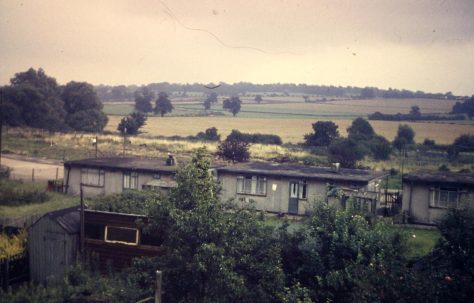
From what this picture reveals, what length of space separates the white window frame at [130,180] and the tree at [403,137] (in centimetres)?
2898

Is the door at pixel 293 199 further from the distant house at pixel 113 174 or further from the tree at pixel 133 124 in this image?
the tree at pixel 133 124

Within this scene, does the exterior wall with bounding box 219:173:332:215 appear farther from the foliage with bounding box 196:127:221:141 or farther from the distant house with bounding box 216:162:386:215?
the foliage with bounding box 196:127:221:141

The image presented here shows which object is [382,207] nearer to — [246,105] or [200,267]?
[200,267]

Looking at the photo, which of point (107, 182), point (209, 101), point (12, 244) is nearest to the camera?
point (12, 244)

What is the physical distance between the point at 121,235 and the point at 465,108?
4457 cm

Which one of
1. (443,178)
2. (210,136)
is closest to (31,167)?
(210,136)

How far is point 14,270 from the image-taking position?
53.2 feet

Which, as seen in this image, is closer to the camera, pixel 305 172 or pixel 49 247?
pixel 49 247

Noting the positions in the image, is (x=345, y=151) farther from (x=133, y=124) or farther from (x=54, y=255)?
(x=54, y=255)

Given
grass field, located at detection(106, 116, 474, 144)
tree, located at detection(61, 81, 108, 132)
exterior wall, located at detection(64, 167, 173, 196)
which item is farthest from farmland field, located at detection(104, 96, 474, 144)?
exterior wall, located at detection(64, 167, 173, 196)

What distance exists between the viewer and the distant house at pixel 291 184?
76.8 feet

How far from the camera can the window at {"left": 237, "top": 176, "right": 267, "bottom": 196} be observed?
25.2 metres

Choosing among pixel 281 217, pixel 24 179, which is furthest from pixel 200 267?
pixel 24 179

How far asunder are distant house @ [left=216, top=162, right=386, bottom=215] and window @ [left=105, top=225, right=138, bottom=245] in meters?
8.74
